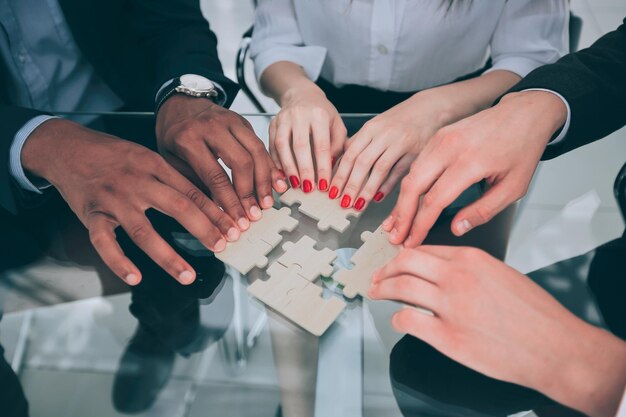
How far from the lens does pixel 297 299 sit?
0.94 meters

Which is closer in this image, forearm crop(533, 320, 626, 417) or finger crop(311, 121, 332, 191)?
forearm crop(533, 320, 626, 417)

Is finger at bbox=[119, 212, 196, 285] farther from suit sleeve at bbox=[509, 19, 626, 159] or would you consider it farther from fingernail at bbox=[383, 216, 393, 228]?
suit sleeve at bbox=[509, 19, 626, 159]

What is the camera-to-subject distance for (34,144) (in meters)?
1.15

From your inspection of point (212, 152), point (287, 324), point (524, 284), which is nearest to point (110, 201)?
point (212, 152)

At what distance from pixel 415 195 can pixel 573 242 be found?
410 millimetres

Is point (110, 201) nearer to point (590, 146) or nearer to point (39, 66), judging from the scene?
point (39, 66)

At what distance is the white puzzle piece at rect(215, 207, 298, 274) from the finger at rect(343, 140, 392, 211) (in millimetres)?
160

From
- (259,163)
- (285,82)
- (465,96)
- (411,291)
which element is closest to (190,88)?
(285,82)

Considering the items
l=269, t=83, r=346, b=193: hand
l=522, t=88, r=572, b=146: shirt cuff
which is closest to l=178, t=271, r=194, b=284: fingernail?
l=269, t=83, r=346, b=193: hand

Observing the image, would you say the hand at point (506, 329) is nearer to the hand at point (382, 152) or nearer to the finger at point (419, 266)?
the finger at point (419, 266)

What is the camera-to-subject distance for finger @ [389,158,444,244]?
3.28 ft

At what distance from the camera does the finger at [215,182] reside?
1080mm

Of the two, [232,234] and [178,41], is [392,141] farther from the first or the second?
[178,41]

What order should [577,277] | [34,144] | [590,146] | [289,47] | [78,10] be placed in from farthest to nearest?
[289,47] → [78,10] → [590,146] → [34,144] → [577,277]
